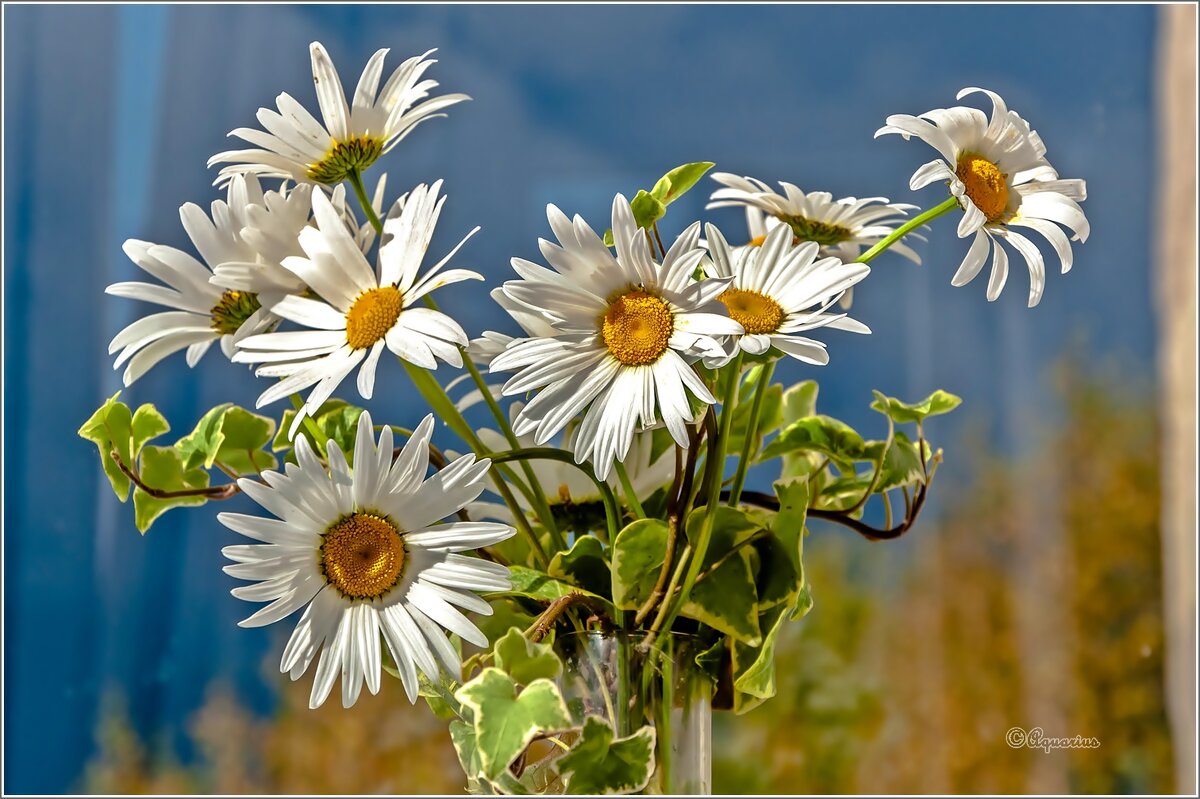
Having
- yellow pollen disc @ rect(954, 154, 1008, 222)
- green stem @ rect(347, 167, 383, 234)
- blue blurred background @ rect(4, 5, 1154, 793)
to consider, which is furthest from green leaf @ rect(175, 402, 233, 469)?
blue blurred background @ rect(4, 5, 1154, 793)

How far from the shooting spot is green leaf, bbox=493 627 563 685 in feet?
1.26

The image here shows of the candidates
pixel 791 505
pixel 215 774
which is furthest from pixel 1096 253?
pixel 215 774

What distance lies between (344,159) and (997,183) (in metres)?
0.26

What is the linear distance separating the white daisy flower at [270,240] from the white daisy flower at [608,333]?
95 millimetres

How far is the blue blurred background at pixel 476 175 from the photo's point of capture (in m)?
1.48

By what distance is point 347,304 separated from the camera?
0.40m

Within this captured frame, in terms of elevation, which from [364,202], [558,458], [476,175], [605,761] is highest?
[476,175]

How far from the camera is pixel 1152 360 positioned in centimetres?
160

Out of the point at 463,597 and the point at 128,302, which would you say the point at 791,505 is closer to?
the point at 463,597

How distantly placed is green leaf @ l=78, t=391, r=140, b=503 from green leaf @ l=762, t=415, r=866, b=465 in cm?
28

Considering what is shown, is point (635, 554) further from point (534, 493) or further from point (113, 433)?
point (113, 433)

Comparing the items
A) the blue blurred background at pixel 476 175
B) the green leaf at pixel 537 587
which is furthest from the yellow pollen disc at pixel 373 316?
the blue blurred background at pixel 476 175

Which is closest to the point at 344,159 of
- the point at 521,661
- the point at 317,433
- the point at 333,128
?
the point at 333,128

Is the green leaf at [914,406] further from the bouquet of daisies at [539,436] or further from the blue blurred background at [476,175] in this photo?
the blue blurred background at [476,175]
